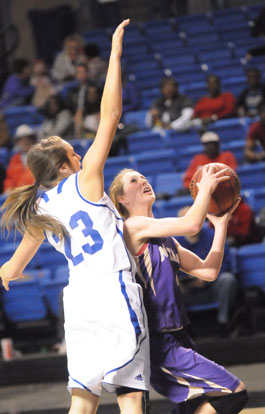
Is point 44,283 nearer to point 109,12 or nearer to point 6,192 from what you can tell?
point 6,192

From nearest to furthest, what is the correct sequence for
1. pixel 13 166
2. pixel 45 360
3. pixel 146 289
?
pixel 146 289 → pixel 45 360 → pixel 13 166

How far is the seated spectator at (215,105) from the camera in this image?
352 inches

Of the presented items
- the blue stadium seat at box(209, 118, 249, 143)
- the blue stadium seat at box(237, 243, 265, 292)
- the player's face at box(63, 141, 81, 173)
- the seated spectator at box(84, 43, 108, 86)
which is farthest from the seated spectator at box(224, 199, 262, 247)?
the seated spectator at box(84, 43, 108, 86)

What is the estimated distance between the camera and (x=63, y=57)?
10945mm

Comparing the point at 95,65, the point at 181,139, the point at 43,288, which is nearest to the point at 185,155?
the point at 181,139

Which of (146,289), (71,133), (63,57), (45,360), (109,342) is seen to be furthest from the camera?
(63,57)

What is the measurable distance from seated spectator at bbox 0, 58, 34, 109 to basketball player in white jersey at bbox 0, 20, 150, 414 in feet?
25.0

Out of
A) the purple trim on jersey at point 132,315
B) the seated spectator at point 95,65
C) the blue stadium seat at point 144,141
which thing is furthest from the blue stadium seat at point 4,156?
the purple trim on jersey at point 132,315

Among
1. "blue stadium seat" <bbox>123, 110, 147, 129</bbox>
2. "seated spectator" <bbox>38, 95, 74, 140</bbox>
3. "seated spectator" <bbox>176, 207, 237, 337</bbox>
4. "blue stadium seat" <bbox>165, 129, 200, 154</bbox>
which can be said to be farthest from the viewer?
"blue stadium seat" <bbox>123, 110, 147, 129</bbox>

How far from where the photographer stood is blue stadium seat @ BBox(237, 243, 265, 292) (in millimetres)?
6617

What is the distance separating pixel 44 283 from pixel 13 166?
6.49 ft

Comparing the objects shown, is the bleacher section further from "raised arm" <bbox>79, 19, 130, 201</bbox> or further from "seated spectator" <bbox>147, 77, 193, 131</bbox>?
"raised arm" <bbox>79, 19, 130, 201</bbox>

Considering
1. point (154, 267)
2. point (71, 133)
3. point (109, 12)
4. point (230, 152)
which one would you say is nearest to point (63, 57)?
point (71, 133)

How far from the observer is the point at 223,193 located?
3525 mm
